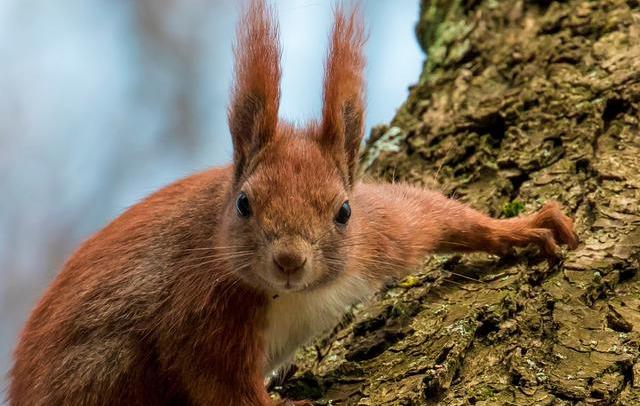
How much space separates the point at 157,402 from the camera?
11.3 ft

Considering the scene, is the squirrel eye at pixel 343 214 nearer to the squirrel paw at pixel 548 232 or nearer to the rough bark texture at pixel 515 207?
the rough bark texture at pixel 515 207

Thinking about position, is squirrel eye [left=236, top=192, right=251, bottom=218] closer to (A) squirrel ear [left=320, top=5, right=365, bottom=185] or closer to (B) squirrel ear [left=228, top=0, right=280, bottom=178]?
(B) squirrel ear [left=228, top=0, right=280, bottom=178]

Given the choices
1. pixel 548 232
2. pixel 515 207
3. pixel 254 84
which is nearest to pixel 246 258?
pixel 254 84

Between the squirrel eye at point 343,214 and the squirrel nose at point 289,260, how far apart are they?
376 mm

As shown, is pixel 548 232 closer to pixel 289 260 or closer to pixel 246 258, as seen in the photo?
pixel 289 260

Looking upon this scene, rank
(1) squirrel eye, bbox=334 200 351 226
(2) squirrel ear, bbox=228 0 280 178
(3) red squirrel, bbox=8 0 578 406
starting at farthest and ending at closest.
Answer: (2) squirrel ear, bbox=228 0 280 178 < (1) squirrel eye, bbox=334 200 351 226 < (3) red squirrel, bbox=8 0 578 406

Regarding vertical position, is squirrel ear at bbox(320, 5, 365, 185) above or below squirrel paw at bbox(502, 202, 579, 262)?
above

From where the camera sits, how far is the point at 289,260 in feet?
10.1

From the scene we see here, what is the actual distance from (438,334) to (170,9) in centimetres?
783

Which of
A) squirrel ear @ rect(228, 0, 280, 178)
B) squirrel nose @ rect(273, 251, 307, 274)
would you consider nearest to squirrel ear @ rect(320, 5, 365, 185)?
squirrel ear @ rect(228, 0, 280, 178)

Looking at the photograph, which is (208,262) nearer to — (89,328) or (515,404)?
(89,328)

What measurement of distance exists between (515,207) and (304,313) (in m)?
1.20

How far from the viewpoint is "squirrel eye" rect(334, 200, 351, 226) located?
3.43 metres

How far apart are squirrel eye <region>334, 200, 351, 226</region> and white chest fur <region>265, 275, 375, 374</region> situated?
0.27 m
